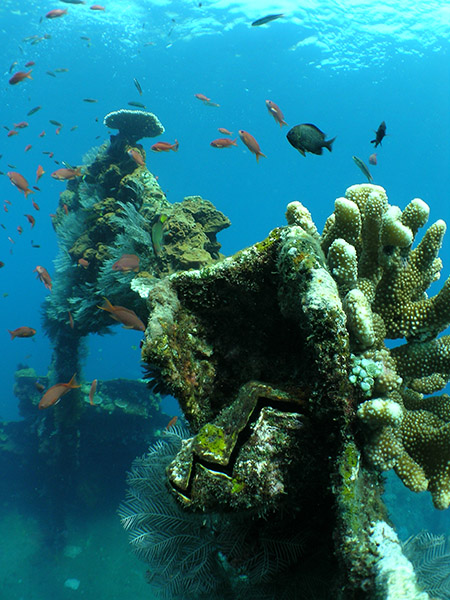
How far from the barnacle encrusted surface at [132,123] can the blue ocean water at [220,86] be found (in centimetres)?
553

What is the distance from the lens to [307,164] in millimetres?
89062

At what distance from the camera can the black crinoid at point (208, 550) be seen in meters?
1.89

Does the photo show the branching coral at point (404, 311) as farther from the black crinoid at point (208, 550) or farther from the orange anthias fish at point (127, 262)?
the orange anthias fish at point (127, 262)

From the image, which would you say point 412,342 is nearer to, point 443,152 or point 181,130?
point 181,130

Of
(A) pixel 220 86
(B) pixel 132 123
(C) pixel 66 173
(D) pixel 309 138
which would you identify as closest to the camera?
(D) pixel 309 138

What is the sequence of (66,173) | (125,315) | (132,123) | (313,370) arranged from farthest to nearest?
(132,123) → (66,173) → (125,315) → (313,370)

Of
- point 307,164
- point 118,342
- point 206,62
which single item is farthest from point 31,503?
point 307,164

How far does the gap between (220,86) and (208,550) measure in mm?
57174

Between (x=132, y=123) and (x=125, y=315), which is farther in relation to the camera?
(x=132, y=123)

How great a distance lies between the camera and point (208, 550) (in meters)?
2.29

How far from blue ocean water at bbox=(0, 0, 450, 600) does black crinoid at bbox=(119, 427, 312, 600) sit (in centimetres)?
877

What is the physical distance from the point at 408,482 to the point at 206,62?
50.1 metres

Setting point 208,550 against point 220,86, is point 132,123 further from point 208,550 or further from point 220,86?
point 220,86

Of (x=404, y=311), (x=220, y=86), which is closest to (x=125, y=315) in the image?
(x=404, y=311)
